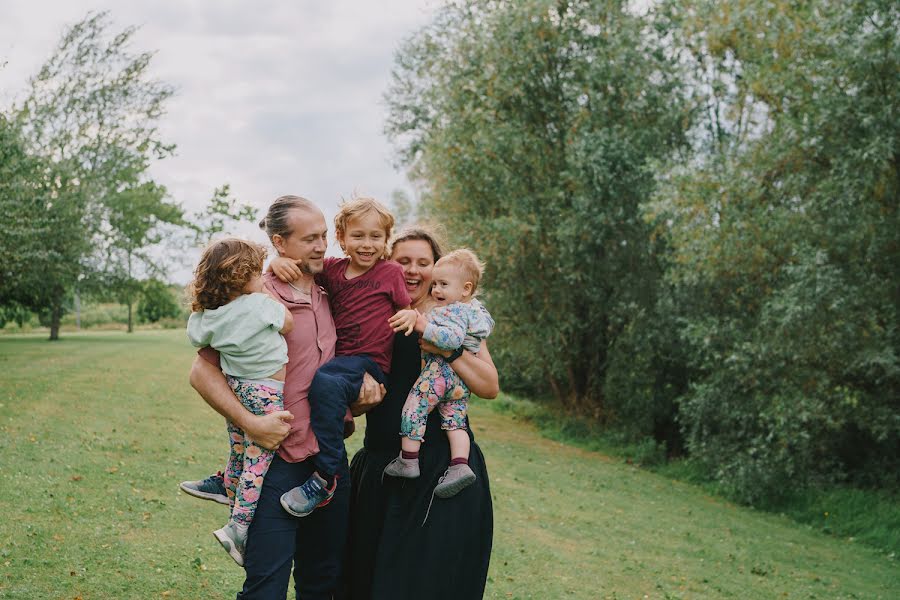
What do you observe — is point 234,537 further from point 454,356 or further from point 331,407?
point 454,356

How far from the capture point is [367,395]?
3.26m

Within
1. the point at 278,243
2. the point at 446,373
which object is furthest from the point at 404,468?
the point at 278,243

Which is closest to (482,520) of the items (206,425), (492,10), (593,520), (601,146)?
(593,520)

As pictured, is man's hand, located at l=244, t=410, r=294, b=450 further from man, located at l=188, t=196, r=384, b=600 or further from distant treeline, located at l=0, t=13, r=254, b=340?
distant treeline, located at l=0, t=13, r=254, b=340

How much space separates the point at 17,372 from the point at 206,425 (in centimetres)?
724

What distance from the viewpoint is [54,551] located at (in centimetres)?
667

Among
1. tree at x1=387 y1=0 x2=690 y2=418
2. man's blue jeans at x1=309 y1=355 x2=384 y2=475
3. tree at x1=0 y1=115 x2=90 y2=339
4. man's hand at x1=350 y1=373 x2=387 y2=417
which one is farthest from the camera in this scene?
tree at x1=387 y1=0 x2=690 y2=418

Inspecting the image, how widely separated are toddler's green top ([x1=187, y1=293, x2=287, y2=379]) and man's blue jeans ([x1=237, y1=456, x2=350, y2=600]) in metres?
0.38

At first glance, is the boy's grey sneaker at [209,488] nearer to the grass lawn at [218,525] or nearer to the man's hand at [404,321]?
the man's hand at [404,321]

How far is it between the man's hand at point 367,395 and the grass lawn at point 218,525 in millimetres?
3666

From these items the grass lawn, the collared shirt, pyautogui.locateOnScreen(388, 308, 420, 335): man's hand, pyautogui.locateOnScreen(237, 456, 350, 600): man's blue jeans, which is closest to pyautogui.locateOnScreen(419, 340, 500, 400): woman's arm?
pyautogui.locateOnScreen(388, 308, 420, 335): man's hand

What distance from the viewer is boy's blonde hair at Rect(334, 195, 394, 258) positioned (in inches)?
136

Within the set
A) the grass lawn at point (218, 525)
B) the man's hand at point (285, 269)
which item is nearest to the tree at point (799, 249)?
the grass lawn at point (218, 525)

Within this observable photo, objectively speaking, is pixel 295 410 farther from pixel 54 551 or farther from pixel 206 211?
pixel 206 211
